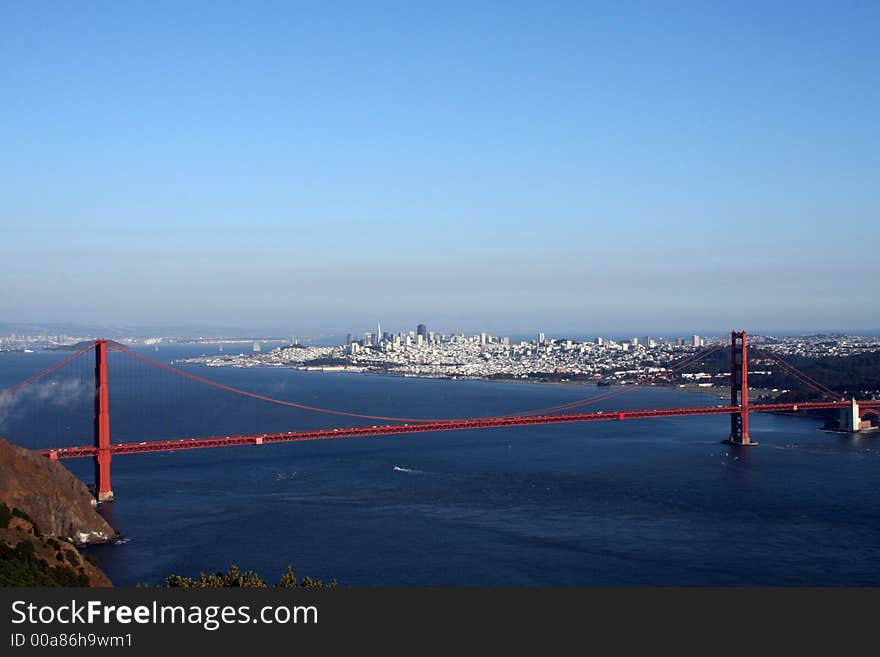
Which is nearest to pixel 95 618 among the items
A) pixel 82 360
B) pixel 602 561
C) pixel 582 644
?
pixel 582 644

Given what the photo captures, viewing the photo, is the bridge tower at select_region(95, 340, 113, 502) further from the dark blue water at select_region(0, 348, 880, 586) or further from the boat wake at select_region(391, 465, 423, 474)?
the boat wake at select_region(391, 465, 423, 474)

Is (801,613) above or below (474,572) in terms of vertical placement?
above

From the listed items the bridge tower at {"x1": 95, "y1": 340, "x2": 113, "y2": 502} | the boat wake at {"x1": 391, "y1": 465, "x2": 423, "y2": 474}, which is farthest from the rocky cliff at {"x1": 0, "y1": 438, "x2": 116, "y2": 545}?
the boat wake at {"x1": 391, "y1": 465, "x2": 423, "y2": 474}

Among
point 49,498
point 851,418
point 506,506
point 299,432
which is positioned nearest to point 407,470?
point 299,432

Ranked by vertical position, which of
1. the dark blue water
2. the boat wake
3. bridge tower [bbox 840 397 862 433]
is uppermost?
bridge tower [bbox 840 397 862 433]

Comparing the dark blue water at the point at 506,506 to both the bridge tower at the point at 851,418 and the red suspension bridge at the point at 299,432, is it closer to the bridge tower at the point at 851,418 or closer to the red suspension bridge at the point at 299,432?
the red suspension bridge at the point at 299,432

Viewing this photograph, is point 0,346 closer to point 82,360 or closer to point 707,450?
point 82,360

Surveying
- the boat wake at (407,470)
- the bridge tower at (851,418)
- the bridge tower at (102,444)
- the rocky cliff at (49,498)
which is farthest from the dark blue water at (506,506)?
the bridge tower at (851,418)

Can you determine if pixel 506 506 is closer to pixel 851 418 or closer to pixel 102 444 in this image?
pixel 102 444
